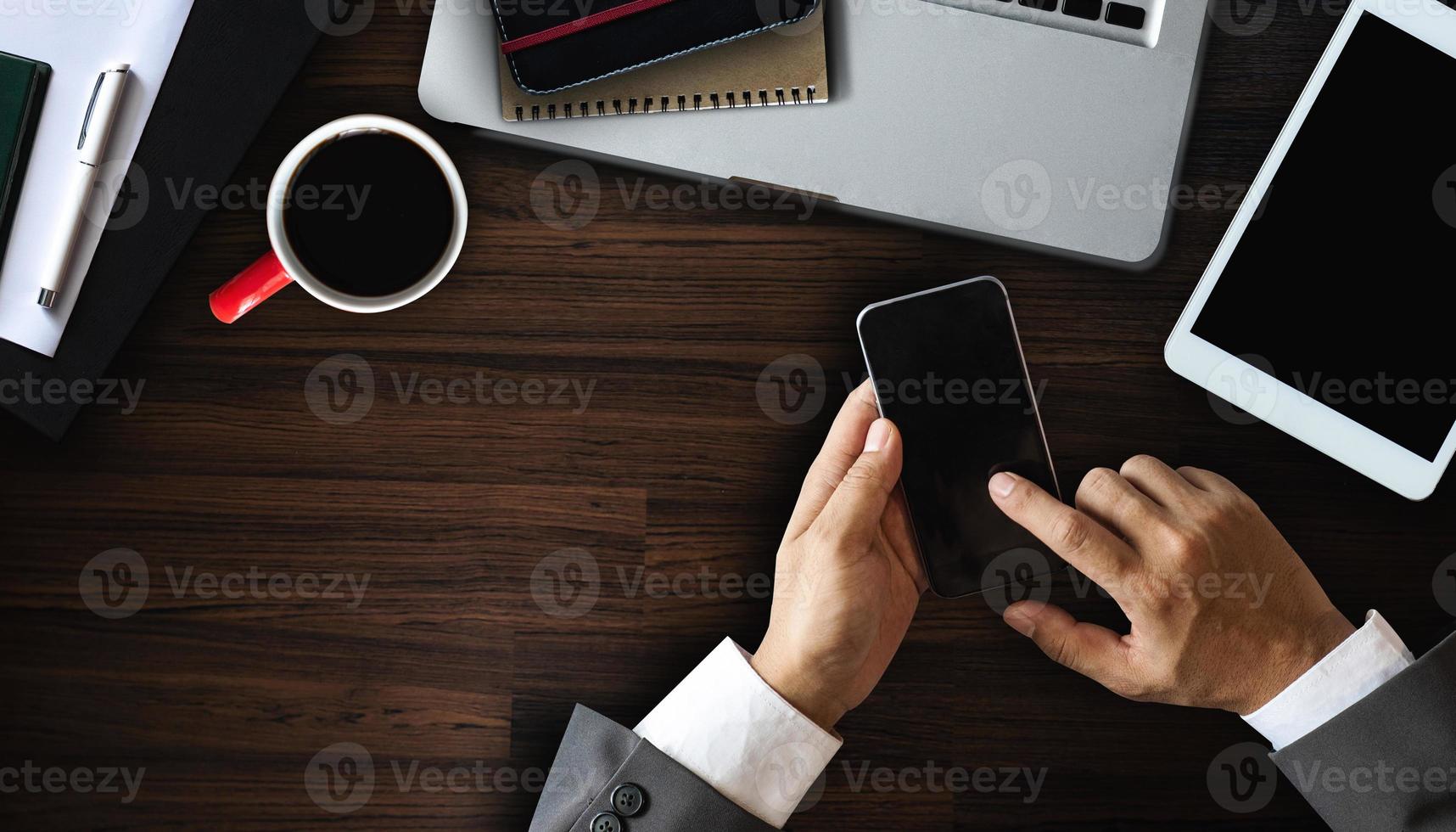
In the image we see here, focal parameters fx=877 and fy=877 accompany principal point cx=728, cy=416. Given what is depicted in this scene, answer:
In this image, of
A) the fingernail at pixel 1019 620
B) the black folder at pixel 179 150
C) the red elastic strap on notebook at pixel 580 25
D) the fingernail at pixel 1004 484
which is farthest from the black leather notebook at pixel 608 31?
the fingernail at pixel 1019 620

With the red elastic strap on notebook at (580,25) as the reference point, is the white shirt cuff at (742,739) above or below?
below

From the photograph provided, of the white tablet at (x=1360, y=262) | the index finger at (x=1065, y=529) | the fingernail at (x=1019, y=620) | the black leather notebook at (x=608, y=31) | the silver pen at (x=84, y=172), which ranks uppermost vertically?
the black leather notebook at (x=608, y=31)

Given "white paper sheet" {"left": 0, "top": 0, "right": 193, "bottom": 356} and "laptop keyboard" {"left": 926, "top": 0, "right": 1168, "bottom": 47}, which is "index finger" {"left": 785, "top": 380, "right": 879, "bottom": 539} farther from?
"white paper sheet" {"left": 0, "top": 0, "right": 193, "bottom": 356}

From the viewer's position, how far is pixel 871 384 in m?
0.78

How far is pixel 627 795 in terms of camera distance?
0.75 meters

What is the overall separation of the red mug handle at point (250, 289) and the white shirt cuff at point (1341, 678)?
3.06 feet

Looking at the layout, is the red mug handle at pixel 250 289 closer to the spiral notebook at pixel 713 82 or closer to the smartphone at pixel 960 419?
the spiral notebook at pixel 713 82

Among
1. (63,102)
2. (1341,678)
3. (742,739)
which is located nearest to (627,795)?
(742,739)

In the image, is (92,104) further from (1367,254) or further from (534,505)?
(1367,254)

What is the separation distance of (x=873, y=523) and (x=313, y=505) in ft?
1.65

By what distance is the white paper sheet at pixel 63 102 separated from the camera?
0.74 meters

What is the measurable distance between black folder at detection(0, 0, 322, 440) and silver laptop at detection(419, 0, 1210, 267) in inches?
5.7

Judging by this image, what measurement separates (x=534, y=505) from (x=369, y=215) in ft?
0.93

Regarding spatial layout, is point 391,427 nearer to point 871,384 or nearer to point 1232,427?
point 871,384
